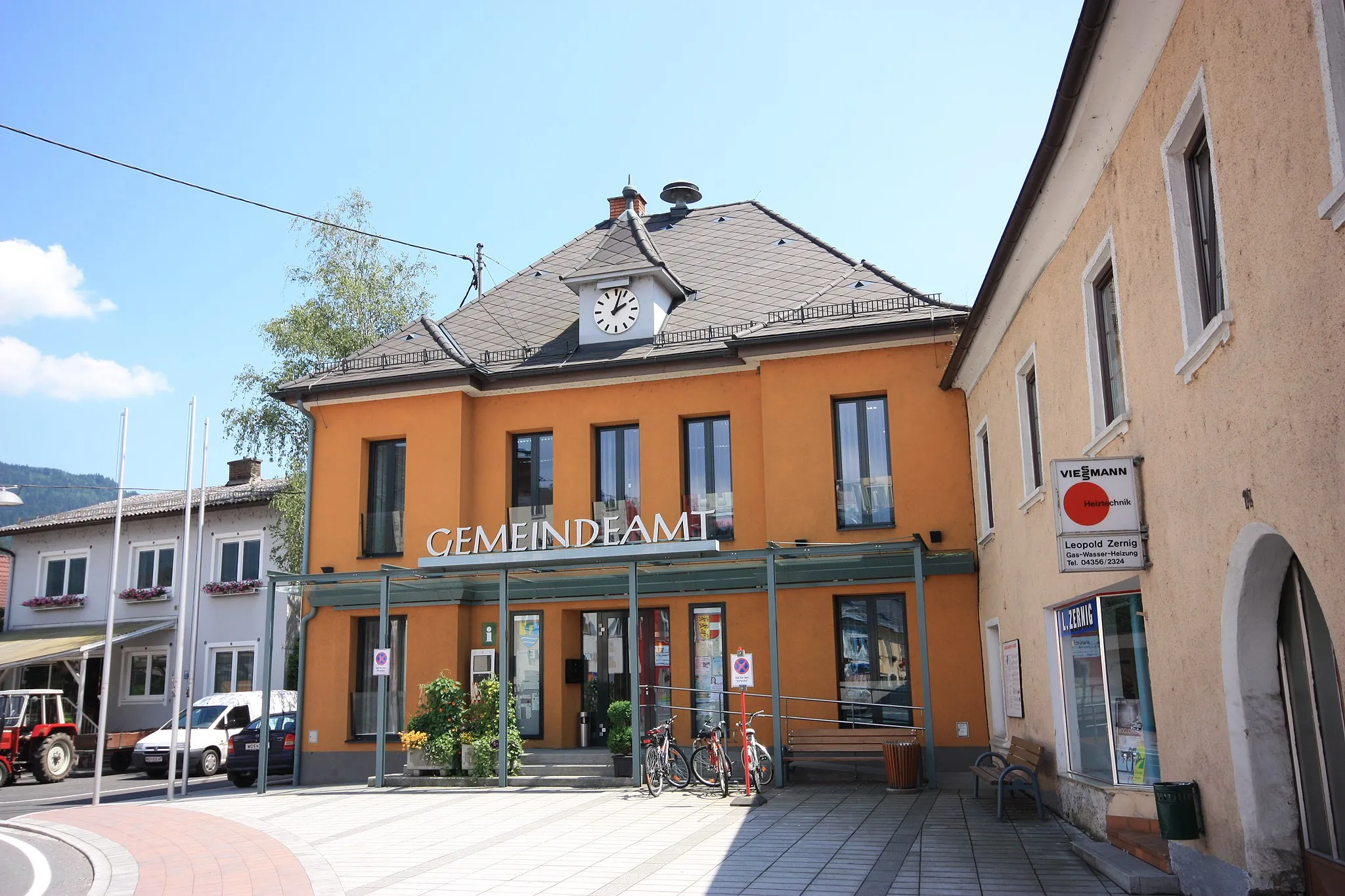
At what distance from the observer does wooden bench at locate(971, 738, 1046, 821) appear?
469 inches

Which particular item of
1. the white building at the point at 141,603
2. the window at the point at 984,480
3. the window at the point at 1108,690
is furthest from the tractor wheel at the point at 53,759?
the window at the point at 1108,690

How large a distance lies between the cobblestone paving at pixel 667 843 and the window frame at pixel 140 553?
56.9 ft

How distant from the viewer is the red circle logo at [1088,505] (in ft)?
27.2

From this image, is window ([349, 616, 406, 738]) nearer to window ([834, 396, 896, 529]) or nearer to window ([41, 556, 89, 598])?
window ([834, 396, 896, 529])

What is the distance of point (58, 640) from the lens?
2962cm

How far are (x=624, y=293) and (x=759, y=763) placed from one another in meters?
9.10

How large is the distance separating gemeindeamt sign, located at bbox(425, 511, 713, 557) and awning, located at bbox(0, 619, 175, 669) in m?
12.3

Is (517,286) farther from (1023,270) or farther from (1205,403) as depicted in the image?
(1205,403)

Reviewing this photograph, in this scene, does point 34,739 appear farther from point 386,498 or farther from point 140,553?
point 386,498

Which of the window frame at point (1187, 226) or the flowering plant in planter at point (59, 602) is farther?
the flowering plant in planter at point (59, 602)

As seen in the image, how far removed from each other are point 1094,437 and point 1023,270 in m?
2.69

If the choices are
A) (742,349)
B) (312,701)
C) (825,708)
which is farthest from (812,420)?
(312,701)

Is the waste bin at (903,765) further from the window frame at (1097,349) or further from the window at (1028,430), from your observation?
the window frame at (1097,349)

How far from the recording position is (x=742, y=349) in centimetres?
1789
